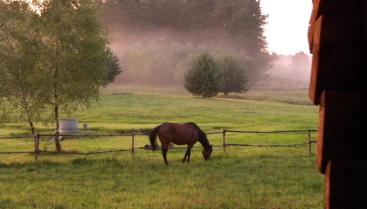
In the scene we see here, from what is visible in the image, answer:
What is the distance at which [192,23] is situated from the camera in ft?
389

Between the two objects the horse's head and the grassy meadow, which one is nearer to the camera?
the grassy meadow

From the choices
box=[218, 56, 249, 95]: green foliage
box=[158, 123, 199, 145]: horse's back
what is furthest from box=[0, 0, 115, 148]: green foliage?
box=[218, 56, 249, 95]: green foliage

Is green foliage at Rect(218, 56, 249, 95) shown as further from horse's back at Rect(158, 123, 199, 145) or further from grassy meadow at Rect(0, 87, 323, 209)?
horse's back at Rect(158, 123, 199, 145)

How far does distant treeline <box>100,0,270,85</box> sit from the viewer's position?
115562 mm

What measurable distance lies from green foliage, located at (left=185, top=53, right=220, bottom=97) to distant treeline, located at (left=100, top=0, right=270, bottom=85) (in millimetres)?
46375

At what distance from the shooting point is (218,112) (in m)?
48.5

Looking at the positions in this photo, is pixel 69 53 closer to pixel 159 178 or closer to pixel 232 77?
pixel 159 178

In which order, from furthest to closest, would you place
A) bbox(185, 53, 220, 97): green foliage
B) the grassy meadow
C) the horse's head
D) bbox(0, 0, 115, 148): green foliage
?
bbox(185, 53, 220, 97): green foliage → bbox(0, 0, 115, 148): green foliage → the horse's head → the grassy meadow

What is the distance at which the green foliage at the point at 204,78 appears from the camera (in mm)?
66688

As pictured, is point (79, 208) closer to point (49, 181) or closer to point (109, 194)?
point (109, 194)

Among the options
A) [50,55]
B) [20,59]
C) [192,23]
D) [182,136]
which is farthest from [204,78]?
[192,23]

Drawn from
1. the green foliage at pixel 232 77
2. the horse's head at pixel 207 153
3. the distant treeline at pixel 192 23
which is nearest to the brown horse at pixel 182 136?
the horse's head at pixel 207 153

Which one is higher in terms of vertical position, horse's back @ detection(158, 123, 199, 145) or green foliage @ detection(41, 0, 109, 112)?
green foliage @ detection(41, 0, 109, 112)

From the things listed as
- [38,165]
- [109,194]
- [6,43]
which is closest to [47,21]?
[6,43]
